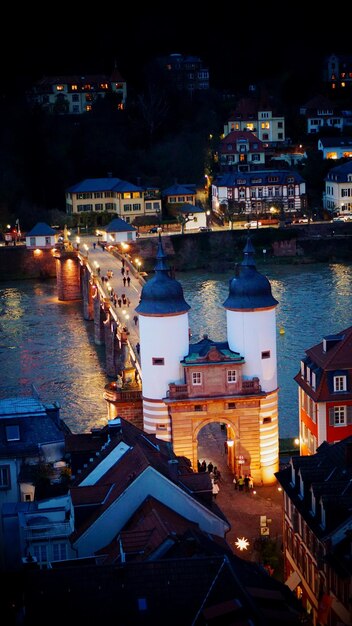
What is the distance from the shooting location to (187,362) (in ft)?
104

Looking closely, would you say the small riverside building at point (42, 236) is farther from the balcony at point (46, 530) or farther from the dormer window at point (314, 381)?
the balcony at point (46, 530)

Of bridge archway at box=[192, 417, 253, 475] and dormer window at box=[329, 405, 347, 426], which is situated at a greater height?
dormer window at box=[329, 405, 347, 426]

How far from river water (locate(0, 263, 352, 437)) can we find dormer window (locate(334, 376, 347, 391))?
647 cm

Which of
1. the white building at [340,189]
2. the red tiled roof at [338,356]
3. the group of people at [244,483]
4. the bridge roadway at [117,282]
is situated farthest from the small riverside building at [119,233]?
the red tiled roof at [338,356]

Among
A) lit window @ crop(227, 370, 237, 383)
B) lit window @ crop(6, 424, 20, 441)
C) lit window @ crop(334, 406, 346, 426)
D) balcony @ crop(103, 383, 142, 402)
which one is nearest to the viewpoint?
lit window @ crop(6, 424, 20, 441)

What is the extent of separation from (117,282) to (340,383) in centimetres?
2710

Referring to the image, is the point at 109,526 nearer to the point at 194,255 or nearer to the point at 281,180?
the point at 194,255

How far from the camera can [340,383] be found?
2988 cm

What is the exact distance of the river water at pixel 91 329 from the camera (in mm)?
43219

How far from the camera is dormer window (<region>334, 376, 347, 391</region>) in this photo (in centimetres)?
2984

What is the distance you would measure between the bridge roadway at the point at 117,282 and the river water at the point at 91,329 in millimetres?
2298

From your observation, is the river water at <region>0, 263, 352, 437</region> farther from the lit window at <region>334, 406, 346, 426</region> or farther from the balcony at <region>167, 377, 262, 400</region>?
the lit window at <region>334, 406, 346, 426</region>

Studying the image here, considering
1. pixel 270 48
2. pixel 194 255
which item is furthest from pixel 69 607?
pixel 270 48

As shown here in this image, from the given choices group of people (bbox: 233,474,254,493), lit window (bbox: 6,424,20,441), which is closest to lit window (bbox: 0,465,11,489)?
lit window (bbox: 6,424,20,441)
